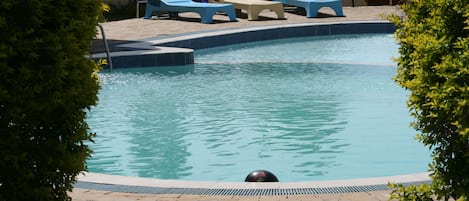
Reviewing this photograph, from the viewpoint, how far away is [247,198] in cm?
514

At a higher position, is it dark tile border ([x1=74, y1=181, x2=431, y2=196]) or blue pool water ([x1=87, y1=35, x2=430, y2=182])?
dark tile border ([x1=74, y1=181, x2=431, y2=196])

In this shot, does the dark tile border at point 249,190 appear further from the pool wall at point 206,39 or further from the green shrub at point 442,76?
the pool wall at point 206,39

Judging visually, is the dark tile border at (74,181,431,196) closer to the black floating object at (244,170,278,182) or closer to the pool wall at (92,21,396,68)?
the black floating object at (244,170,278,182)

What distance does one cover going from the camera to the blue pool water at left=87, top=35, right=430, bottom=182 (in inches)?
285

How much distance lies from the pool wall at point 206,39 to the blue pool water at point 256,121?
0.70 feet

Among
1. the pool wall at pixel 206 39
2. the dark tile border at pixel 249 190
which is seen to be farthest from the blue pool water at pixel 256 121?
the dark tile border at pixel 249 190

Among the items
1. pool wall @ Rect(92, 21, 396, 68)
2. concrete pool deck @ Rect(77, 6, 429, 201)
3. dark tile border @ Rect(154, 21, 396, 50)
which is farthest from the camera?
dark tile border @ Rect(154, 21, 396, 50)

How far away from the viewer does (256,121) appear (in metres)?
8.95

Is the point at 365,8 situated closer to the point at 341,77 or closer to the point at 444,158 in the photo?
the point at 341,77

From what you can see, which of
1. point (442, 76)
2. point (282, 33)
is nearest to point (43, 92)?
point (442, 76)

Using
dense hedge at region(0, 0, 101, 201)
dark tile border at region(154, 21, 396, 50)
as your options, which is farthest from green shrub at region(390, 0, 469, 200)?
dark tile border at region(154, 21, 396, 50)

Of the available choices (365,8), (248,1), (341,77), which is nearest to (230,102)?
(341,77)

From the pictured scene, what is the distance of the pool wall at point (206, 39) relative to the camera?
498 inches

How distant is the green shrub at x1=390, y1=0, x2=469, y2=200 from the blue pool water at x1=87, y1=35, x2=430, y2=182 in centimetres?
319
